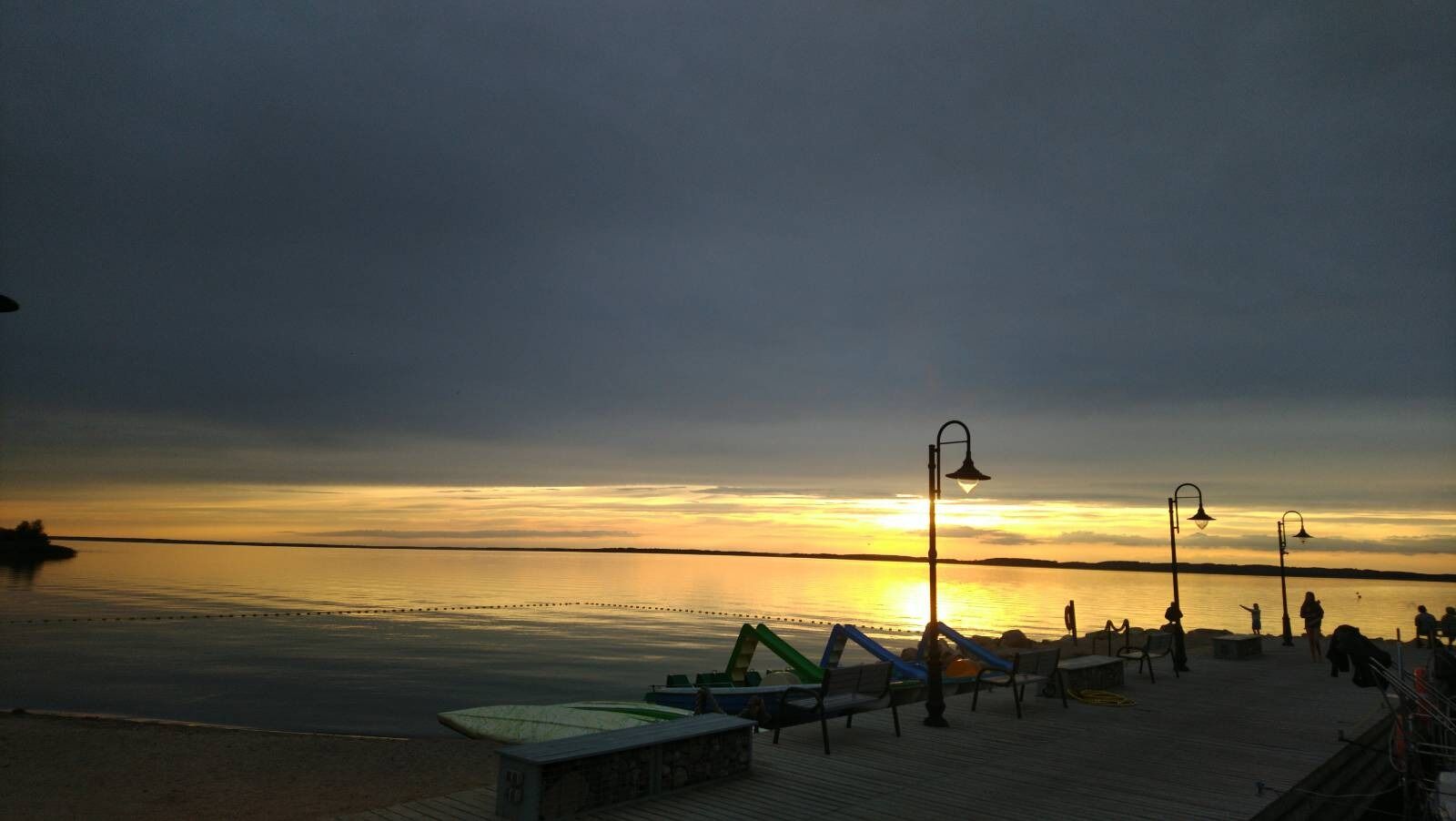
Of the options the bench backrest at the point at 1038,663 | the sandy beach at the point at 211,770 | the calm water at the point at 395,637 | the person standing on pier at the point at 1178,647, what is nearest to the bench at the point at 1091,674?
the bench backrest at the point at 1038,663

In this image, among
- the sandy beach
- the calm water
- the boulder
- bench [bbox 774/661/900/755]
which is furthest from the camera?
the boulder

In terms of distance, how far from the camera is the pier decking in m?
8.05

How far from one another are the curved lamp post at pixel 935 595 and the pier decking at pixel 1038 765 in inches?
14.0

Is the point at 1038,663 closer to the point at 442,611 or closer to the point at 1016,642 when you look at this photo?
the point at 1016,642

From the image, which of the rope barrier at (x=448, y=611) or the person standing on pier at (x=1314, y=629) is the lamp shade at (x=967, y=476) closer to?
the person standing on pier at (x=1314, y=629)

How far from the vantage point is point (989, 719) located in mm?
12852

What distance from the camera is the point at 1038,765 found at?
9.96 m

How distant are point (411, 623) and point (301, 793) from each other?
49.3 meters

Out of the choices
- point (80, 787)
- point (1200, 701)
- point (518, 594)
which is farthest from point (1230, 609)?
point (80, 787)

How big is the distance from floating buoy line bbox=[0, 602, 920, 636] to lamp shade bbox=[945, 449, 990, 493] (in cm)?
4915

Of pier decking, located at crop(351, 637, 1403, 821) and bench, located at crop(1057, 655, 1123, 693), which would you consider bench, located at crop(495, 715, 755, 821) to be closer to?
pier decking, located at crop(351, 637, 1403, 821)

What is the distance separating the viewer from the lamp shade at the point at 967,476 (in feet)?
44.1

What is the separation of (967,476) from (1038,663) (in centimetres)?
359

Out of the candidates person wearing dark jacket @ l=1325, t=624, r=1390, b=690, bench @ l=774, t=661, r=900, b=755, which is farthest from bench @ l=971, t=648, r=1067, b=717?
person wearing dark jacket @ l=1325, t=624, r=1390, b=690
